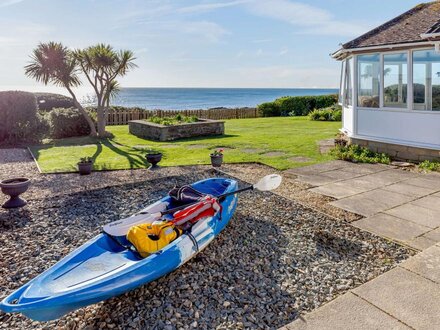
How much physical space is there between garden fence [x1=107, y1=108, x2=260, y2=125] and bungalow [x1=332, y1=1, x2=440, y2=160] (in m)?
13.3

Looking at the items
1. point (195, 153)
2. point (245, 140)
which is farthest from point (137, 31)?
point (195, 153)

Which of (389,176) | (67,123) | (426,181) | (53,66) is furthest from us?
(67,123)

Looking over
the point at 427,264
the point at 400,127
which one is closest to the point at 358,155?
the point at 400,127

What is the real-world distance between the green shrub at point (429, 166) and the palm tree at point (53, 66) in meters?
12.6

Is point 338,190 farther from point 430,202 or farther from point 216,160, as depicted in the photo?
point 216,160

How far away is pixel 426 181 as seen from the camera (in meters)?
7.02

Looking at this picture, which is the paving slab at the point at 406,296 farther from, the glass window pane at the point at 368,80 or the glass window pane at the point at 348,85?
the glass window pane at the point at 348,85

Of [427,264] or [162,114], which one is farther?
[162,114]

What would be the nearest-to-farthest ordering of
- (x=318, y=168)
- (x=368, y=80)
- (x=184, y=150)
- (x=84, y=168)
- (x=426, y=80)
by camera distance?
(x=84, y=168), (x=318, y=168), (x=426, y=80), (x=368, y=80), (x=184, y=150)

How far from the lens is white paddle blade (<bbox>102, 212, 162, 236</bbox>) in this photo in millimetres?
3533

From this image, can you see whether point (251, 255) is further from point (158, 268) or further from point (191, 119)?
point (191, 119)

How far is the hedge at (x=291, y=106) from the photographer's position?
82.0 ft

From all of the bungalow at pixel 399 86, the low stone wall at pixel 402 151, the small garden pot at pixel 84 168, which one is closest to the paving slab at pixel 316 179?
the low stone wall at pixel 402 151

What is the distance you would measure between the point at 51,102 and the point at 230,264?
19.1m
